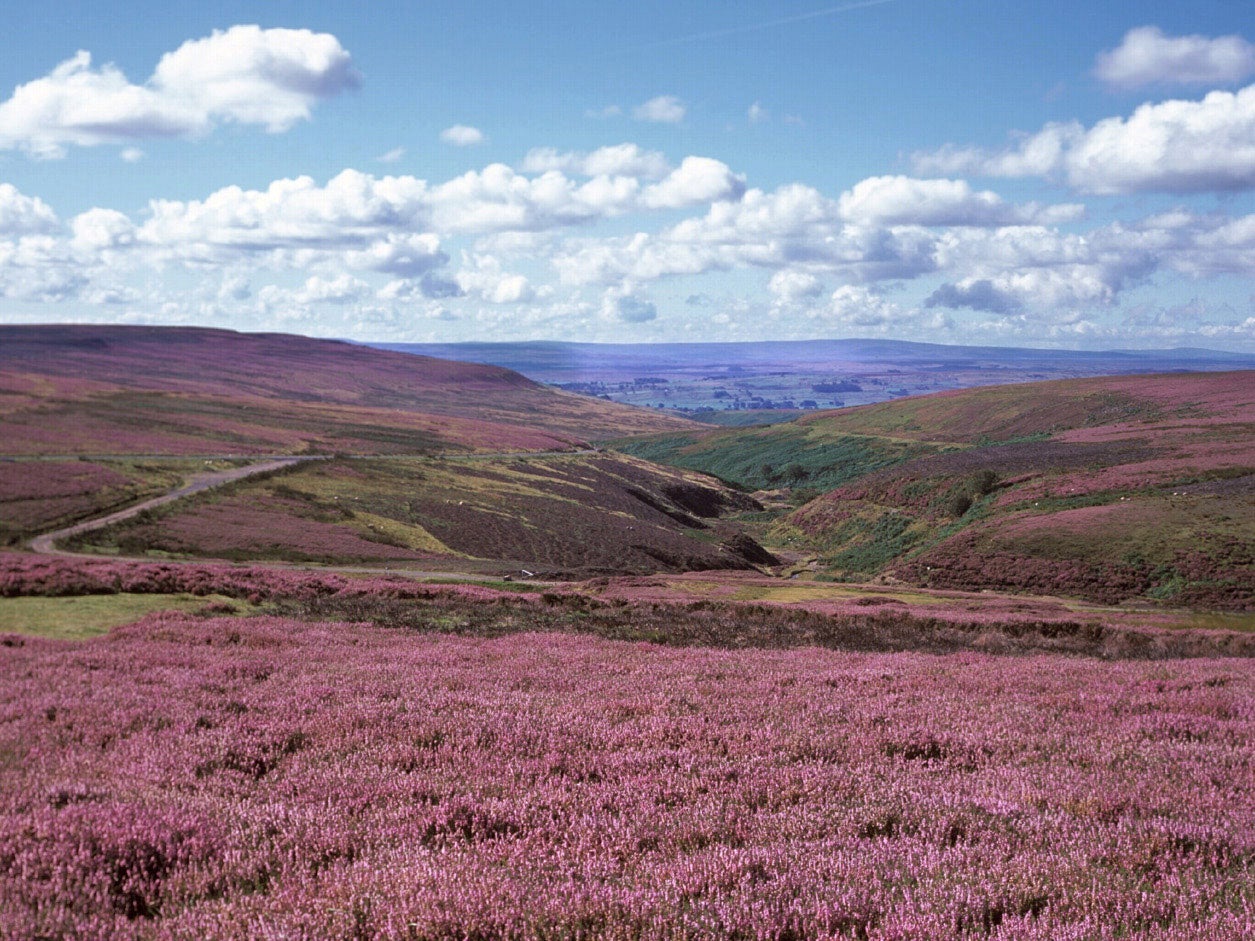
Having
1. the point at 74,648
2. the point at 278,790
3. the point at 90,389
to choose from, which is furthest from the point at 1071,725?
the point at 90,389

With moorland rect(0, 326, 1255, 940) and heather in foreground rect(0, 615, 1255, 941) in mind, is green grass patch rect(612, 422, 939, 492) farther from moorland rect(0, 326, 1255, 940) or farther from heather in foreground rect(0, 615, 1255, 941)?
heather in foreground rect(0, 615, 1255, 941)

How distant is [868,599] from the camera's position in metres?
44.2

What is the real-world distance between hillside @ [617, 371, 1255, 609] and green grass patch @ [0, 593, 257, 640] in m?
50.8

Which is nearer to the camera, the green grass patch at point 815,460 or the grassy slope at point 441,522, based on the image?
the grassy slope at point 441,522

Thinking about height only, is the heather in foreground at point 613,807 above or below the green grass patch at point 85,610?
above

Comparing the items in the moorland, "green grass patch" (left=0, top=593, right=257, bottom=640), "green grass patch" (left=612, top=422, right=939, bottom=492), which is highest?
the moorland

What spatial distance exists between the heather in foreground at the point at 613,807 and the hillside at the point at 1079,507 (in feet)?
162

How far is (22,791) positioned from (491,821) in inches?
152

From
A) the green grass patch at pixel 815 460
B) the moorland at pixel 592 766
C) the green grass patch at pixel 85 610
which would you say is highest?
the moorland at pixel 592 766

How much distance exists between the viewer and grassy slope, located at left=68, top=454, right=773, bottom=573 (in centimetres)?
5403

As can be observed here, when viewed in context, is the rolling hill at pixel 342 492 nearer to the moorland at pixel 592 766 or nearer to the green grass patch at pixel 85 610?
the moorland at pixel 592 766

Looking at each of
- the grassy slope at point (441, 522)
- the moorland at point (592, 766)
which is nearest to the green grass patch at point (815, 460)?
the grassy slope at point (441, 522)

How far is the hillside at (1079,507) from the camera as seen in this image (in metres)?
57.0

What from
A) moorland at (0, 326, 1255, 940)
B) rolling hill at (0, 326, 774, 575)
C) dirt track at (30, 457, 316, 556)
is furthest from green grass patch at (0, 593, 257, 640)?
rolling hill at (0, 326, 774, 575)
